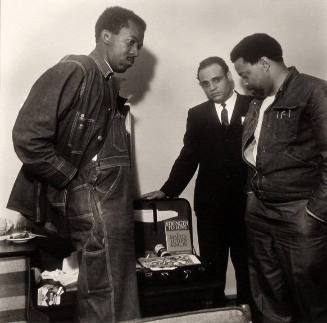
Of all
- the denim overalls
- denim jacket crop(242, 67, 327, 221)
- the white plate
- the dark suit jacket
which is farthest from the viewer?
the dark suit jacket

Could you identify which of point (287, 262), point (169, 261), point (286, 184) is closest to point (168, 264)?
point (169, 261)

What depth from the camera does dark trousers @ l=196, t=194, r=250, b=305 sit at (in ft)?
7.32

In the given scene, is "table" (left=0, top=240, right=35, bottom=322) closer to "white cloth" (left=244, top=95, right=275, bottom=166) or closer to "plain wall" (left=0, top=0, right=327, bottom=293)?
"plain wall" (left=0, top=0, right=327, bottom=293)

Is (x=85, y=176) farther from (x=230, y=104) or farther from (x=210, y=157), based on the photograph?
(x=230, y=104)

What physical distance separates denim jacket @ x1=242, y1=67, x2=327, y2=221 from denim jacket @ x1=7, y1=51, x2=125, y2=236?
67 centimetres

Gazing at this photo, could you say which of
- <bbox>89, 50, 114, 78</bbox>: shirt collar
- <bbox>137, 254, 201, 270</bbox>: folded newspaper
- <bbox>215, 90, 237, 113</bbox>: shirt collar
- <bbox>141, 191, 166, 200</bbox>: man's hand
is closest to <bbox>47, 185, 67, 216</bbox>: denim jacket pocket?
<bbox>89, 50, 114, 78</bbox>: shirt collar

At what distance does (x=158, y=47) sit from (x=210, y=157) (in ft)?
2.26

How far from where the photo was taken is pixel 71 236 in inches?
61.1

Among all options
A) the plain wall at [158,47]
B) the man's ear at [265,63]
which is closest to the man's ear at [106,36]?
A: the plain wall at [158,47]

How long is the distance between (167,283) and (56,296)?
1.59ft

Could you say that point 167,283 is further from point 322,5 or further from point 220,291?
point 322,5

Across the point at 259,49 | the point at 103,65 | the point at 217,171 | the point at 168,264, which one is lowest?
the point at 168,264

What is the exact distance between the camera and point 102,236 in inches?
58.7

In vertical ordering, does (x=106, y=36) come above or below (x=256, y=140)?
above
